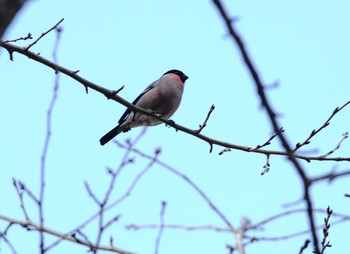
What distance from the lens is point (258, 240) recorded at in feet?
9.87

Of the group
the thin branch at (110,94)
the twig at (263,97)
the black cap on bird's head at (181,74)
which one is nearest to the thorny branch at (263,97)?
the twig at (263,97)

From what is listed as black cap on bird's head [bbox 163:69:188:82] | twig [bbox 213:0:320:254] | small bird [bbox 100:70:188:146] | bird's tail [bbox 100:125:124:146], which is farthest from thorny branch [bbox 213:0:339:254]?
black cap on bird's head [bbox 163:69:188:82]

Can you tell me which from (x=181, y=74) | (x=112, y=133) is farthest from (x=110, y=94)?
(x=181, y=74)

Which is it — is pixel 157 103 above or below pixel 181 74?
below

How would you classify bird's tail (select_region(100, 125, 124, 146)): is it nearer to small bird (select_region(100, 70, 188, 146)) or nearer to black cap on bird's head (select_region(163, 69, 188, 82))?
small bird (select_region(100, 70, 188, 146))

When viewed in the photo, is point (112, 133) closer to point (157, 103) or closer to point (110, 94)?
point (157, 103)

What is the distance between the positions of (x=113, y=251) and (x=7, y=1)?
78.1 inches

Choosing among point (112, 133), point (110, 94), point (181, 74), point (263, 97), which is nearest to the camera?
point (263, 97)

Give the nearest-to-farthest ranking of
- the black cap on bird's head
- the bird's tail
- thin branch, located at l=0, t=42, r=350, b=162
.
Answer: thin branch, located at l=0, t=42, r=350, b=162
the bird's tail
the black cap on bird's head

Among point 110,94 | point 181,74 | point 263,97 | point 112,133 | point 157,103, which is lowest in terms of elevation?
point 263,97

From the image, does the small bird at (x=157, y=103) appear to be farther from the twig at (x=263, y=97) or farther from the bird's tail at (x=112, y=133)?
the twig at (x=263, y=97)

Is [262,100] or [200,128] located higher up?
[200,128]

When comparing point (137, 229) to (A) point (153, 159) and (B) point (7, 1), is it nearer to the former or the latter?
(A) point (153, 159)

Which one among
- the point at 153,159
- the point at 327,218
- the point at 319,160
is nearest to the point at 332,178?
the point at 327,218
